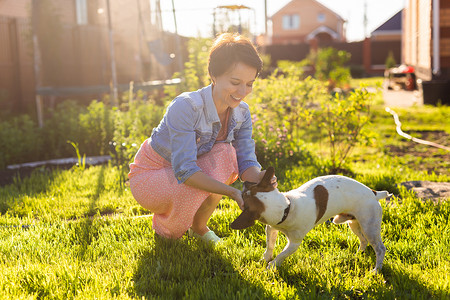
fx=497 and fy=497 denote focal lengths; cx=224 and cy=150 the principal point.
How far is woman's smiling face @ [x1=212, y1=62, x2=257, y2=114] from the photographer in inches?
118

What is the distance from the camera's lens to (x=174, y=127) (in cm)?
312

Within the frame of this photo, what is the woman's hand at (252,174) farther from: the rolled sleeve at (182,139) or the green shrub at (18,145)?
the green shrub at (18,145)

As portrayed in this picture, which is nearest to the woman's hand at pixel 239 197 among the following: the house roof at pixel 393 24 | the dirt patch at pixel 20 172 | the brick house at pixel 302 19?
the dirt patch at pixel 20 172

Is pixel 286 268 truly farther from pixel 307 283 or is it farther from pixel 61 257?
pixel 61 257

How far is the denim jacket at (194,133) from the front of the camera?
3.08 meters

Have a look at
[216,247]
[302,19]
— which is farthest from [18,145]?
[302,19]


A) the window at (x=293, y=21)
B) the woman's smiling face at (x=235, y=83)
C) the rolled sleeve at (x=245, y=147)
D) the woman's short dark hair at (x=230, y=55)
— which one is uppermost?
the window at (x=293, y=21)

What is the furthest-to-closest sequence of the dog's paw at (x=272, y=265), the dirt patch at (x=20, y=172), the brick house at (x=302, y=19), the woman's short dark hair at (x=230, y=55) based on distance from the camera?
the brick house at (x=302, y=19), the dirt patch at (x=20, y=172), the woman's short dark hair at (x=230, y=55), the dog's paw at (x=272, y=265)

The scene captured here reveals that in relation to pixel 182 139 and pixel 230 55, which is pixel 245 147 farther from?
pixel 230 55

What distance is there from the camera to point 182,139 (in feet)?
10.1

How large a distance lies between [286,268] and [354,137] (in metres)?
2.99

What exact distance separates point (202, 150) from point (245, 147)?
1.09 feet

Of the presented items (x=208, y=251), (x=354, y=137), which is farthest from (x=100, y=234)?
(x=354, y=137)

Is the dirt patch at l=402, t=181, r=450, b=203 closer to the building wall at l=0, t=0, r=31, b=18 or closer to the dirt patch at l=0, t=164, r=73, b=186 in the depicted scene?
the dirt patch at l=0, t=164, r=73, b=186
